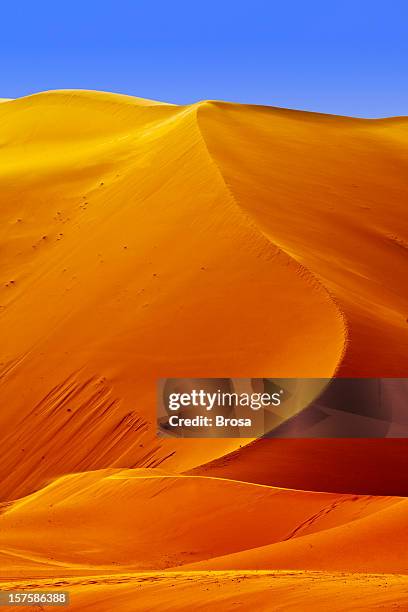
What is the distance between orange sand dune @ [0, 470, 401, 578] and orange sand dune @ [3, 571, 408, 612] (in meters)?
2.28

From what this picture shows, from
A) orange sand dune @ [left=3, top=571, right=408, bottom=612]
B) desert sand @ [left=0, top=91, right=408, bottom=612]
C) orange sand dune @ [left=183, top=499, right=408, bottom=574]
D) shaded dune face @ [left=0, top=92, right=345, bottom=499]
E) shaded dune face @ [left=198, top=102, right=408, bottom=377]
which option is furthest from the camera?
shaded dune face @ [left=198, top=102, right=408, bottom=377]

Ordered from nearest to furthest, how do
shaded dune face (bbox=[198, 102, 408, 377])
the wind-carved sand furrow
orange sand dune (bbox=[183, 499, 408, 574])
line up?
orange sand dune (bbox=[183, 499, 408, 574]), the wind-carved sand furrow, shaded dune face (bbox=[198, 102, 408, 377])

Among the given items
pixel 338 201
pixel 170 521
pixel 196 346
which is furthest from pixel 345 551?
pixel 338 201

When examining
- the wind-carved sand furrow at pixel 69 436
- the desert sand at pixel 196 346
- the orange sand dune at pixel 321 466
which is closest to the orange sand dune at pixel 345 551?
the desert sand at pixel 196 346

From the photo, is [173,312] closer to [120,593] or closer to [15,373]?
[15,373]

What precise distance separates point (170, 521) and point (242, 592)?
452 cm

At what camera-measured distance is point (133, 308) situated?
1984cm

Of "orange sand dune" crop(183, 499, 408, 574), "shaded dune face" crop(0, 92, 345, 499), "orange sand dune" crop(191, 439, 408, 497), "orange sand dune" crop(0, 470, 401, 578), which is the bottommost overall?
"orange sand dune" crop(183, 499, 408, 574)

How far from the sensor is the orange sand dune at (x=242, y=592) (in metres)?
8.27

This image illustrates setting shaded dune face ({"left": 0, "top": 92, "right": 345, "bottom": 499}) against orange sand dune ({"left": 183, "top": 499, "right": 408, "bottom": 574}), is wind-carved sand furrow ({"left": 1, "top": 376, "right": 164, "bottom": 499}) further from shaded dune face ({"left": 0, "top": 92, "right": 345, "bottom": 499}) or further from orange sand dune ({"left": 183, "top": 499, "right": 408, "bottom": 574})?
orange sand dune ({"left": 183, "top": 499, "right": 408, "bottom": 574})

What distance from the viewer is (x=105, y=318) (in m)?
20.0

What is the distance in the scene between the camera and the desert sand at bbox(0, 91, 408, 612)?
11.1 metres

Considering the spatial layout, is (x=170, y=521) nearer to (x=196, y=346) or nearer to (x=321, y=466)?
(x=321, y=466)

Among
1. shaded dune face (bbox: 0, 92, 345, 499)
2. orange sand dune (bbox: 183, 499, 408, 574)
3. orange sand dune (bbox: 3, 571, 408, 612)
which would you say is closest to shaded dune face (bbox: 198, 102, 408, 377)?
shaded dune face (bbox: 0, 92, 345, 499)
